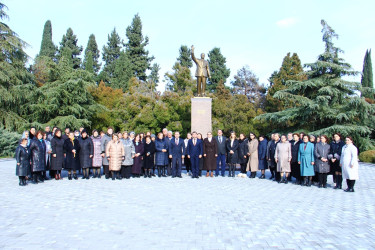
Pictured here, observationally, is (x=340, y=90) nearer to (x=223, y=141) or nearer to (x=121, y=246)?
(x=223, y=141)

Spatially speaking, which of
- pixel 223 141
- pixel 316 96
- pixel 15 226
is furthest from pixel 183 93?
pixel 15 226

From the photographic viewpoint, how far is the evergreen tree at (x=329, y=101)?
62.3ft

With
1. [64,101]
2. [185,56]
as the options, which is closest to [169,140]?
[64,101]

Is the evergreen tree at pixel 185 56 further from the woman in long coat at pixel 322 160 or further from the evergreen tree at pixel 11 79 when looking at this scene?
the woman in long coat at pixel 322 160

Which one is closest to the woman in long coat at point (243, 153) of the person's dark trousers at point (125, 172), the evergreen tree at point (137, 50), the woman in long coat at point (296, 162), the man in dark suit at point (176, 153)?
the woman in long coat at point (296, 162)

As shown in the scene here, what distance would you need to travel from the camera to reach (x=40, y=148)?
993 cm

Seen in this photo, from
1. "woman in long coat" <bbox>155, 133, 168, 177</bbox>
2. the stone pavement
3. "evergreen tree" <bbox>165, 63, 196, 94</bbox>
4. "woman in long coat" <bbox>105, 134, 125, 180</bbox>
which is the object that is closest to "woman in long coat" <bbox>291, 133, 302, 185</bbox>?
the stone pavement

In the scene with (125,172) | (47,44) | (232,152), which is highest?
(47,44)

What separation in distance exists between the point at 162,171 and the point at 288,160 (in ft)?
15.1

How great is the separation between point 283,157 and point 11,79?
788 inches

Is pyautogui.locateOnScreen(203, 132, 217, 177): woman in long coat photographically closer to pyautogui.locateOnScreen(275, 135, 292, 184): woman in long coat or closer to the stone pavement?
pyautogui.locateOnScreen(275, 135, 292, 184): woman in long coat

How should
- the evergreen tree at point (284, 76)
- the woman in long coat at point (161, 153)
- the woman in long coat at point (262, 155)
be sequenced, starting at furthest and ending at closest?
the evergreen tree at point (284, 76) < the woman in long coat at point (262, 155) < the woman in long coat at point (161, 153)

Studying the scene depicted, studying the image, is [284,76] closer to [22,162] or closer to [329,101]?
[329,101]

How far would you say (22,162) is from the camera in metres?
9.23
